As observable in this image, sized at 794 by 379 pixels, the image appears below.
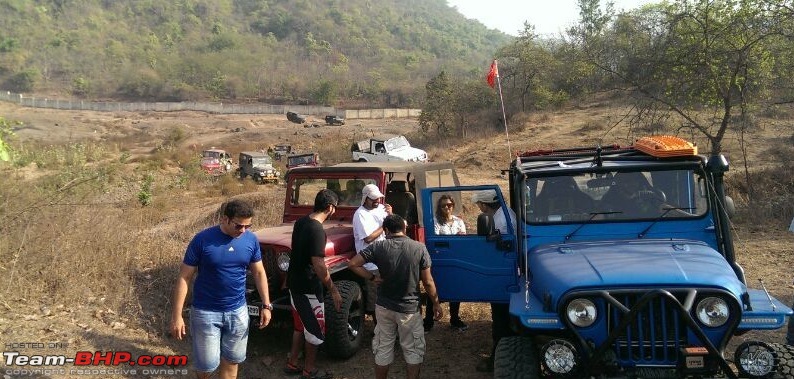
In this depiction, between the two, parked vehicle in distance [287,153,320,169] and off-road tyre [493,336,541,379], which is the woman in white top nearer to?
off-road tyre [493,336,541,379]

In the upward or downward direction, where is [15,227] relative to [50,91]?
downward

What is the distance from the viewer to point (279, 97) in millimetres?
85312

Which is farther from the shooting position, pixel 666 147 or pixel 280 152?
pixel 280 152

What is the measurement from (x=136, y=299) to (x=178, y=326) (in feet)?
7.67

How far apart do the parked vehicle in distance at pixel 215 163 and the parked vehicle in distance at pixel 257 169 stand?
1.31 metres

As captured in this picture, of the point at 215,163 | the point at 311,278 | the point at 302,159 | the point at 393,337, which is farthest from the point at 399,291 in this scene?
the point at 215,163

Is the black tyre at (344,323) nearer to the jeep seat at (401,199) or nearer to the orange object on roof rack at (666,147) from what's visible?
the jeep seat at (401,199)

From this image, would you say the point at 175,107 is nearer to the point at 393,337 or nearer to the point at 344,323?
the point at 344,323

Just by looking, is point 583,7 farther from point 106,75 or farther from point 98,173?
point 106,75

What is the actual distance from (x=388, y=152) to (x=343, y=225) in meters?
20.1

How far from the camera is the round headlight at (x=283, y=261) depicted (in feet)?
17.7

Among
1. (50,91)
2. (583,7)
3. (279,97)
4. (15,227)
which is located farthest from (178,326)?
(50,91)

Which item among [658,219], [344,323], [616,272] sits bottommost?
[344,323]

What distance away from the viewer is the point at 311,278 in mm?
4719
